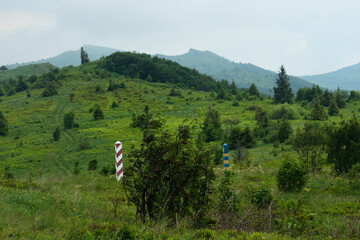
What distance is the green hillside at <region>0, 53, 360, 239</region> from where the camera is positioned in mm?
4676

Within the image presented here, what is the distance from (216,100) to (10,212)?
74523 millimetres

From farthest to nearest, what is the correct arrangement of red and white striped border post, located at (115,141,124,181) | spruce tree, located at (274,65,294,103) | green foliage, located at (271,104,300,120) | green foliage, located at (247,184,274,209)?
spruce tree, located at (274,65,294,103) < green foliage, located at (271,104,300,120) < red and white striped border post, located at (115,141,124,181) < green foliage, located at (247,184,274,209)

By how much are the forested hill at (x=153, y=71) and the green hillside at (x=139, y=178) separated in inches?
952

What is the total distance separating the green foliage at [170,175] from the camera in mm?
4793

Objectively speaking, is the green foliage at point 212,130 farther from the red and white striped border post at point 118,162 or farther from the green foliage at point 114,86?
the green foliage at point 114,86

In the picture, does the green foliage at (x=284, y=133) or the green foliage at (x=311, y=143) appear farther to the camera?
the green foliage at (x=284, y=133)

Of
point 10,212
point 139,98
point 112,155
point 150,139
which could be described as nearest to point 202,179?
point 150,139

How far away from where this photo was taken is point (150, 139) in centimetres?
489

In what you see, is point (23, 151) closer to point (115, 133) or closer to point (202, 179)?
point (115, 133)

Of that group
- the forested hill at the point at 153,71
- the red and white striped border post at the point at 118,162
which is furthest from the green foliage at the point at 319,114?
the forested hill at the point at 153,71

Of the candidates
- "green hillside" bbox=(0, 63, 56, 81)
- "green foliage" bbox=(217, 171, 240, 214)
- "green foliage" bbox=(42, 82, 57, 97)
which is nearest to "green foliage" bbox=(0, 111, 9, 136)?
"green foliage" bbox=(42, 82, 57, 97)

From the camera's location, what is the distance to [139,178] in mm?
4863

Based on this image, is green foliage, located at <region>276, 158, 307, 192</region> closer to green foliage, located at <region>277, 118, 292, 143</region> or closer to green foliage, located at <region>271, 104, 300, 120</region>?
green foliage, located at <region>277, 118, 292, 143</region>

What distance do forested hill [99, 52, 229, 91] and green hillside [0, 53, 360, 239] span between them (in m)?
24.2
